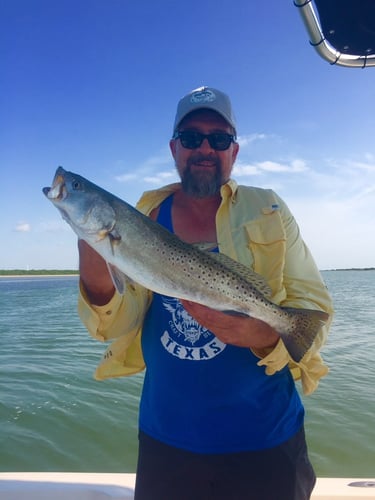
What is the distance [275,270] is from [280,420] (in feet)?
3.10

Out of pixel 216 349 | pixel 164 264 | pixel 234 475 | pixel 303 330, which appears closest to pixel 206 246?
pixel 164 264

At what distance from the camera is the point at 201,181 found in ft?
10.0

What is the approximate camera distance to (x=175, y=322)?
2736 mm

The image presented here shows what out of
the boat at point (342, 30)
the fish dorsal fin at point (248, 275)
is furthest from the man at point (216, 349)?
the boat at point (342, 30)

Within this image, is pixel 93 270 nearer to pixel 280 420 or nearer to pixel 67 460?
pixel 280 420

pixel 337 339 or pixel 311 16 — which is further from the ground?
pixel 311 16

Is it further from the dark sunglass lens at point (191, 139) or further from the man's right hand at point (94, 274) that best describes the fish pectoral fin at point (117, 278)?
the dark sunglass lens at point (191, 139)

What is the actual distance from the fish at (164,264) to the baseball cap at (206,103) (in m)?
0.88

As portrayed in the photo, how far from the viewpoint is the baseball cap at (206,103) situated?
9.87 ft

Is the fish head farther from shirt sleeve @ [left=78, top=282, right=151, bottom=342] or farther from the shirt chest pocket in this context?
the shirt chest pocket

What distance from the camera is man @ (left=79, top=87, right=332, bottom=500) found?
8.04 feet

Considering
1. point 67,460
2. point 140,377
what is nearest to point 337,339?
point 140,377

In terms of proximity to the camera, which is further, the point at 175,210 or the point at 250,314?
the point at 175,210

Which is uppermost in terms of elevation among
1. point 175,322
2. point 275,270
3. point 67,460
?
point 275,270
